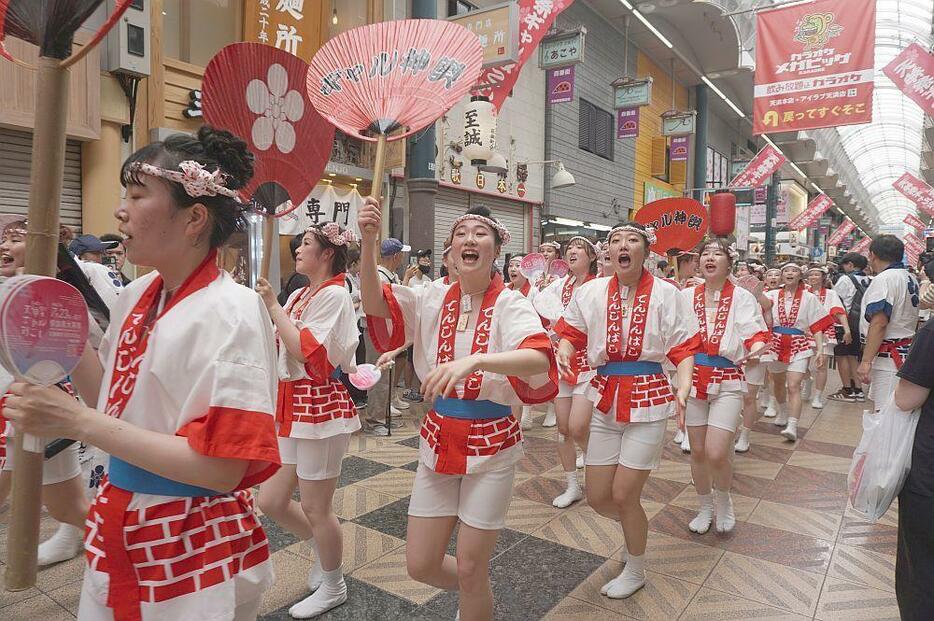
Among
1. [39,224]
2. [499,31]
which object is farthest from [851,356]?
[39,224]

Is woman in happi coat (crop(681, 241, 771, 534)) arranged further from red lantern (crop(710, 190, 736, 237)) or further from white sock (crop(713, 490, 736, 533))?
red lantern (crop(710, 190, 736, 237))

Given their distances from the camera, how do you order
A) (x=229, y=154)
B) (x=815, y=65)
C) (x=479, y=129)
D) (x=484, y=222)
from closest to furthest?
(x=229, y=154) → (x=484, y=222) → (x=815, y=65) → (x=479, y=129)

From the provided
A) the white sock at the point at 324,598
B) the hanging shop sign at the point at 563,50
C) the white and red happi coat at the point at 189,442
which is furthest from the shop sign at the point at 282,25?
the white and red happi coat at the point at 189,442

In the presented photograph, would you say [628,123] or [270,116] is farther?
[628,123]

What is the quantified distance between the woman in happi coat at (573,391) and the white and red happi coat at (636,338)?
8.3 inches

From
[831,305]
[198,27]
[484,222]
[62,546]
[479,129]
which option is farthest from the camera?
[479,129]

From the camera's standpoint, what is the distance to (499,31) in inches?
293

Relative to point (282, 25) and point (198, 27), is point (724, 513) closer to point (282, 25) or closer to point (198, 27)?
point (282, 25)

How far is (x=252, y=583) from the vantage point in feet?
4.83

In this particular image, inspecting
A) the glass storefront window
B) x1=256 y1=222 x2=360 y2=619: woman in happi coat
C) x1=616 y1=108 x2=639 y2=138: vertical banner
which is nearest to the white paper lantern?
the glass storefront window

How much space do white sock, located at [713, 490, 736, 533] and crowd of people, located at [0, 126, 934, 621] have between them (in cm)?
1

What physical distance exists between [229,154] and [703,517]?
372 centimetres

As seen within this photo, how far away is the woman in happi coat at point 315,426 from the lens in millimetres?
2811

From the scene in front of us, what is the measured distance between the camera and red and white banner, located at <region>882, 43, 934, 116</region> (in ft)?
27.2
